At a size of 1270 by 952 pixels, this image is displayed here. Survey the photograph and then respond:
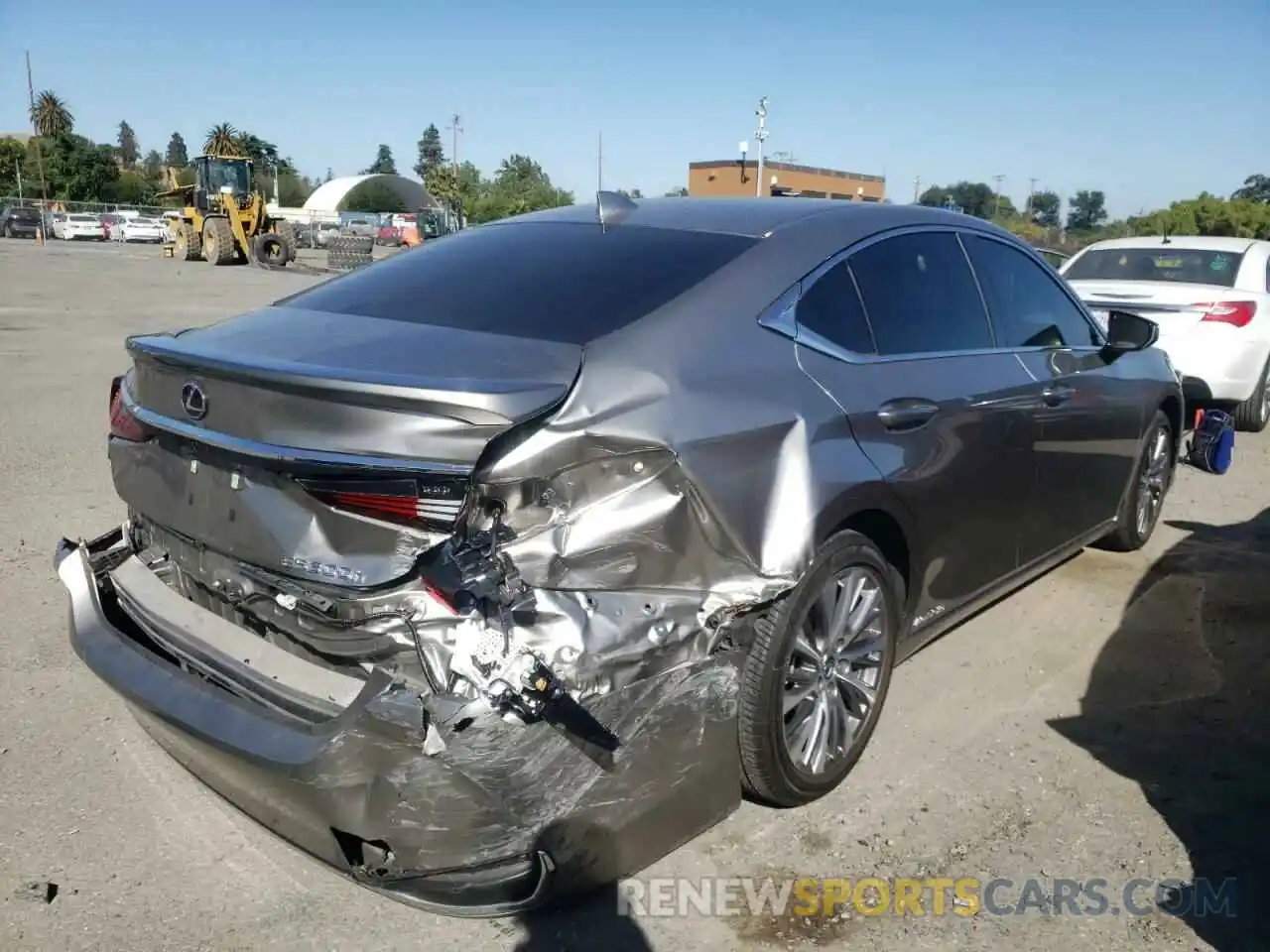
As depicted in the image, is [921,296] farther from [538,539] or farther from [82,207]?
[82,207]

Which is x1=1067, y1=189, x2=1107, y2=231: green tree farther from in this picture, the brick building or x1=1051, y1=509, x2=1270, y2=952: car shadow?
x1=1051, y1=509, x2=1270, y2=952: car shadow

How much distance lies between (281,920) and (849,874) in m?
1.45

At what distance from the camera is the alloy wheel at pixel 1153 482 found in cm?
554

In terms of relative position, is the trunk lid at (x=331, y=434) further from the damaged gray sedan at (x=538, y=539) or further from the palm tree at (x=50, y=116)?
the palm tree at (x=50, y=116)

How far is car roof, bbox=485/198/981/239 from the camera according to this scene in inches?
135

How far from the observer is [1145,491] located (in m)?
5.57

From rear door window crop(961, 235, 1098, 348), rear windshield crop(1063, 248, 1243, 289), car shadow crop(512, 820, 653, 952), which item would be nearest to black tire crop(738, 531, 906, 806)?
car shadow crop(512, 820, 653, 952)

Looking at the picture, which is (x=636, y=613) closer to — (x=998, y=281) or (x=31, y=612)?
(x=998, y=281)

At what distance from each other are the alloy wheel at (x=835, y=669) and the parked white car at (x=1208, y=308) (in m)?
5.45

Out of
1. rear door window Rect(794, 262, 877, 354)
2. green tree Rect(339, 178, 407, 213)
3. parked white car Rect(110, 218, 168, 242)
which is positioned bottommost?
rear door window Rect(794, 262, 877, 354)

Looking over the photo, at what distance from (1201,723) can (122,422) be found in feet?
12.1

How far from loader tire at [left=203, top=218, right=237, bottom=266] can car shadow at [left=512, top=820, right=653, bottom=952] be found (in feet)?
102

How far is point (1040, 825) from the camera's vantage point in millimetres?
3152

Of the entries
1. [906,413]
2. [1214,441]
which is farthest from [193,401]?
[1214,441]
